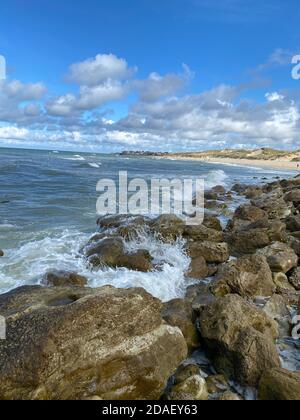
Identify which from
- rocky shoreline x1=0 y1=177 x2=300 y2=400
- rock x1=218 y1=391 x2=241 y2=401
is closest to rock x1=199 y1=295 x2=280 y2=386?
rocky shoreline x1=0 y1=177 x2=300 y2=400

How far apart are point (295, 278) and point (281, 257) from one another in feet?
2.18

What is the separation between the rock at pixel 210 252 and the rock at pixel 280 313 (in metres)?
2.86

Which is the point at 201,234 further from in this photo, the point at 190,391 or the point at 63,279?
the point at 190,391

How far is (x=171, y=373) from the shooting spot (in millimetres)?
5578

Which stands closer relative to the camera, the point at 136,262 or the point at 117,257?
the point at 136,262

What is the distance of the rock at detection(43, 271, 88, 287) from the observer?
8797 millimetres

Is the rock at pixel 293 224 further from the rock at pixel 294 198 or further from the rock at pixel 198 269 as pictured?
the rock at pixel 294 198

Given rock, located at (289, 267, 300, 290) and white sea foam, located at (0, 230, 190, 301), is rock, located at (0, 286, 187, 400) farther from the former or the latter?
rock, located at (289, 267, 300, 290)

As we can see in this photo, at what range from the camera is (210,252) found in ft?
36.1

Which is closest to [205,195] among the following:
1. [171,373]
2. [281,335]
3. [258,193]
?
[258,193]

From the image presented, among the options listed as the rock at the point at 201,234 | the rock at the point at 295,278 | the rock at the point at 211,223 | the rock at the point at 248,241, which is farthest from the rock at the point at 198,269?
the rock at the point at 211,223

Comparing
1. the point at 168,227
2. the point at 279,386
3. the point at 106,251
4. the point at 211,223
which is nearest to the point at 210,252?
the point at 168,227

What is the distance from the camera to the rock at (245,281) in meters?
8.47
